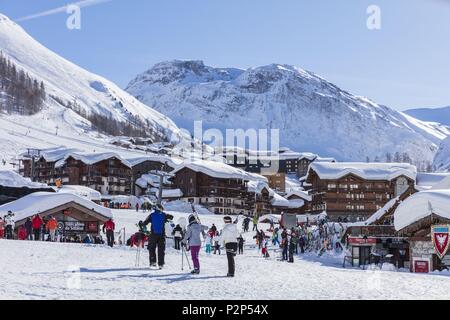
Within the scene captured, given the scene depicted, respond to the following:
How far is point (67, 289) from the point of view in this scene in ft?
31.9

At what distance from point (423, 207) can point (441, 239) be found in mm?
2140

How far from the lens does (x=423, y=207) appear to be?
23750 millimetres

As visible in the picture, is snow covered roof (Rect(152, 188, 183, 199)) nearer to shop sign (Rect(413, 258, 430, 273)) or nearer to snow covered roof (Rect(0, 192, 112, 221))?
snow covered roof (Rect(0, 192, 112, 221))

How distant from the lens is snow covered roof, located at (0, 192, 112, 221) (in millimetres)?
32844

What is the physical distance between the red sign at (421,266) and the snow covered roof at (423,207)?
5.24 ft

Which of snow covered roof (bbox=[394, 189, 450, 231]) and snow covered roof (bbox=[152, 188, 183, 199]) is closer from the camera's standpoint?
snow covered roof (bbox=[394, 189, 450, 231])

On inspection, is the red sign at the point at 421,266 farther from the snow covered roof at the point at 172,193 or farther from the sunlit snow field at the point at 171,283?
the snow covered roof at the point at 172,193

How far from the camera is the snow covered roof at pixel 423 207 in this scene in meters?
22.9

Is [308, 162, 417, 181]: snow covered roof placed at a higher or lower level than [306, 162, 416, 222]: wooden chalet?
higher

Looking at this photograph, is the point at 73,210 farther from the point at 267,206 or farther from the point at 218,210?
the point at 267,206

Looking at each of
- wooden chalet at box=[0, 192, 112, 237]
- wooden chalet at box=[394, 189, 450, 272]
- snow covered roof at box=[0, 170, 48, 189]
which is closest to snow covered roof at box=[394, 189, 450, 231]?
wooden chalet at box=[394, 189, 450, 272]

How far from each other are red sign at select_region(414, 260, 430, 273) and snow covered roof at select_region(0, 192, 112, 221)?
18.0 m

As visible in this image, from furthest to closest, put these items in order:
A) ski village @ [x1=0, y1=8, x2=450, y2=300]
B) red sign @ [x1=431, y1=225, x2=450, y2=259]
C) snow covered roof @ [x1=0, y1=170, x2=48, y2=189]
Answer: snow covered roof @ [x1=0, y1=170, x2=48, y2=189], red sign @ [x1=431, y1=225, x2=450, y2=259], ski village @ [x1=0, y1=8, x2=450, y2=300]
